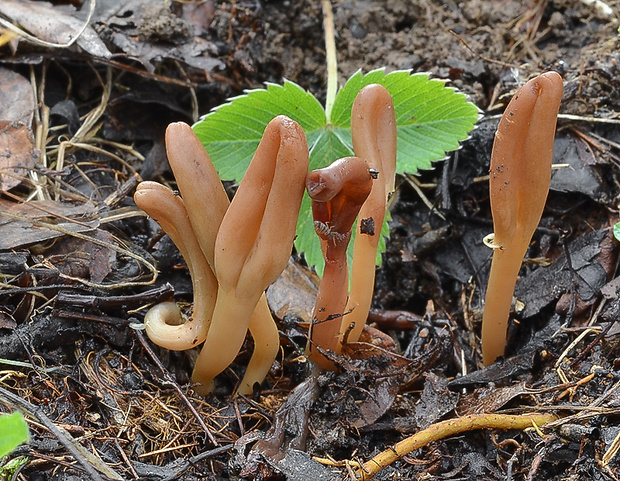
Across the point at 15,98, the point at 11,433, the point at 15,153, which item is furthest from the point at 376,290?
the point at 15,98

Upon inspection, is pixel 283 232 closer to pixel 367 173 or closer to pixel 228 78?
pixel 367 173

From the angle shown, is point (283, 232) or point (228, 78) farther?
point (228, 78)

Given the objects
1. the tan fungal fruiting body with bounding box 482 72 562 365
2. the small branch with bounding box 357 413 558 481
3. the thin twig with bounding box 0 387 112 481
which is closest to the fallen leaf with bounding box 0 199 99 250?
the thin twig with bounding box 0 387 112 481

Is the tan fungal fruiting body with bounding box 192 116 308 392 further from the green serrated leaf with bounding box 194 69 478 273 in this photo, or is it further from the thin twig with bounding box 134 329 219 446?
the green serrated leaf with bounding box 194 69 478 273

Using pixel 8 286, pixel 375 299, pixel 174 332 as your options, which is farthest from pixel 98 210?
pixel 375 299

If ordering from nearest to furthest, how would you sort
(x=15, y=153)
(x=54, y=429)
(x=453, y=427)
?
(x=54, y=429) < (x=453, y=427) < (x=15, y=153)

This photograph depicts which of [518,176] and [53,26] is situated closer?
[518,176]

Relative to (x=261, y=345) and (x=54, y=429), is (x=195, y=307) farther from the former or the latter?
(x=54, y=429)
